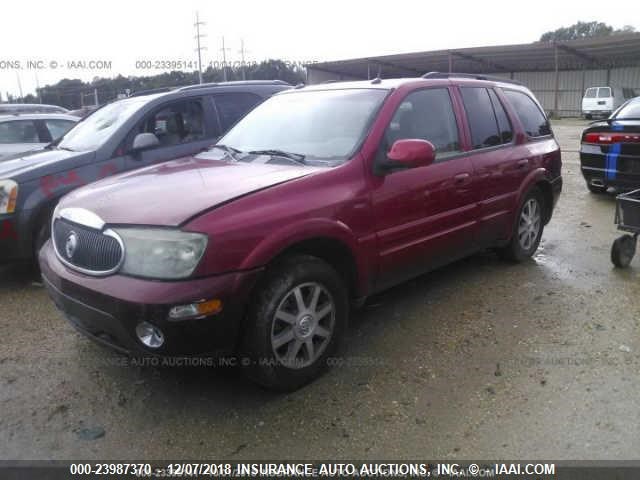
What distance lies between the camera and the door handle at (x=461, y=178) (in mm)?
3988

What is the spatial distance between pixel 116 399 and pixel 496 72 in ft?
148

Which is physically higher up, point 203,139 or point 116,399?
point 203,139

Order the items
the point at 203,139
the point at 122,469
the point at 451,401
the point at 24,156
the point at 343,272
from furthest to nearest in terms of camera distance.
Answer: the point at 203,139, the point at 24,156, the point at 343,272, the point at 451,401, the point at 122,469

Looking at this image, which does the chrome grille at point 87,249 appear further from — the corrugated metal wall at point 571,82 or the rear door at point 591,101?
the corrugated metal wall at point 571,82

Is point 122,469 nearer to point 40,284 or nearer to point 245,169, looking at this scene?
point 245,169

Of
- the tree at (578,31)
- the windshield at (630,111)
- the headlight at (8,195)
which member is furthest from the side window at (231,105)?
the tree at (578,31)

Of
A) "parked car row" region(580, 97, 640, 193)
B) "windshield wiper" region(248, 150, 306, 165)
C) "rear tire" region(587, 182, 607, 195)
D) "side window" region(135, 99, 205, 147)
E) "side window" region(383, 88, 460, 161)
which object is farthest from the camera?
"rear tire" region(587, 182, 607, 195)

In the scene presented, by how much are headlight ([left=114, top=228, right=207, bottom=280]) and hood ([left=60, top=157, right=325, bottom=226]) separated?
72 mm

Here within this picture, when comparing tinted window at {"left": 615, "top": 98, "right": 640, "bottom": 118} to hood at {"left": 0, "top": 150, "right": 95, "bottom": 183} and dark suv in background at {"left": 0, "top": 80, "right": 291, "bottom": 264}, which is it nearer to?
dark suv in background at {"left": 0, "top": 80, "right": 291, "bottom": 264}

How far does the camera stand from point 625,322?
3797mm

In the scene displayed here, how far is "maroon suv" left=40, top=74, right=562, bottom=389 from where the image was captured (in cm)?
255

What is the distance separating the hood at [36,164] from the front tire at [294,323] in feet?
9.44

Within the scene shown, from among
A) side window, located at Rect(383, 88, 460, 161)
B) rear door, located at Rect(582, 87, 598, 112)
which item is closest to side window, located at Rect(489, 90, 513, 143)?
side window, located at Rect(383, 88, 460, 161)

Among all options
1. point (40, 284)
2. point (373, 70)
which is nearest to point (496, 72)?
point (373, 70)
